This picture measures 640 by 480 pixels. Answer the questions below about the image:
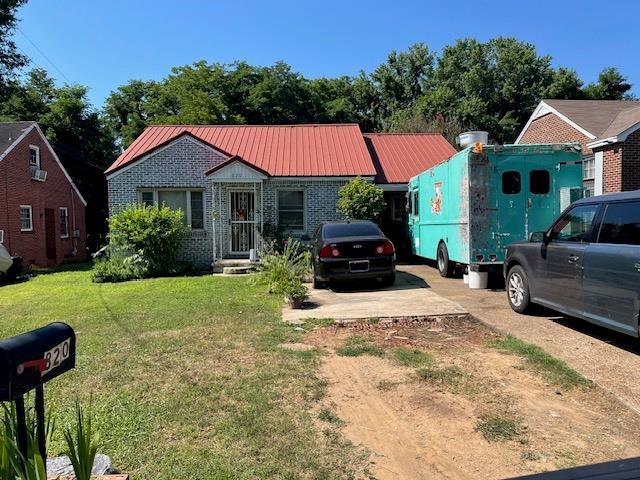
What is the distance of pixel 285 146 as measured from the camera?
64.6 ft

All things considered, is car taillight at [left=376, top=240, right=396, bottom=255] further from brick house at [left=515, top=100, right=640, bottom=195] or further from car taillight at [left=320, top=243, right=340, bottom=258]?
brick house at [left=515, top=100, right=640, bottom=195]

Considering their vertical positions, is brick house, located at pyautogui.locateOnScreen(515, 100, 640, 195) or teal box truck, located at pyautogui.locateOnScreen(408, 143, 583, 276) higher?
brick house, located at pyautogui.locateOnScreen(515, 100, 640, 195)

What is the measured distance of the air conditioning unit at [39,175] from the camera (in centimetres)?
2353

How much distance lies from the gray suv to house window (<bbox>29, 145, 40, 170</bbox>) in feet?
77.0

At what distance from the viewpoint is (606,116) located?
2127 centimetres

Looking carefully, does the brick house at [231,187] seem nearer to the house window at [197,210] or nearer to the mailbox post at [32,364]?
the house window at [197,210]

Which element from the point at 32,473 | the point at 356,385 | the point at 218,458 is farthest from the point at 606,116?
the point at 32,473

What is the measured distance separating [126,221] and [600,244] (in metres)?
13.1

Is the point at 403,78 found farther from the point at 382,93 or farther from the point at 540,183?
the point at 540,183

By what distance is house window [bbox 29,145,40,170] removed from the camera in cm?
2362

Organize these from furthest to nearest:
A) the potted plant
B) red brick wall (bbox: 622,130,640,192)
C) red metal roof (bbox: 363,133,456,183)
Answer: red metal roof (bbox: 363,133,456,183) → red brick wall (bbox: 622,130,640,192) → the potted plant

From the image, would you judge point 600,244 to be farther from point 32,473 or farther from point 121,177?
point 121,177

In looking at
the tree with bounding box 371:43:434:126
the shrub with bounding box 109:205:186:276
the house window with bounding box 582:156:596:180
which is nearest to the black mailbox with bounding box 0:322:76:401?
the shrub with bounding box 109:205:186:276

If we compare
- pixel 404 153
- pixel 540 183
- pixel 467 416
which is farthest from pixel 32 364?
pixel 404 153
